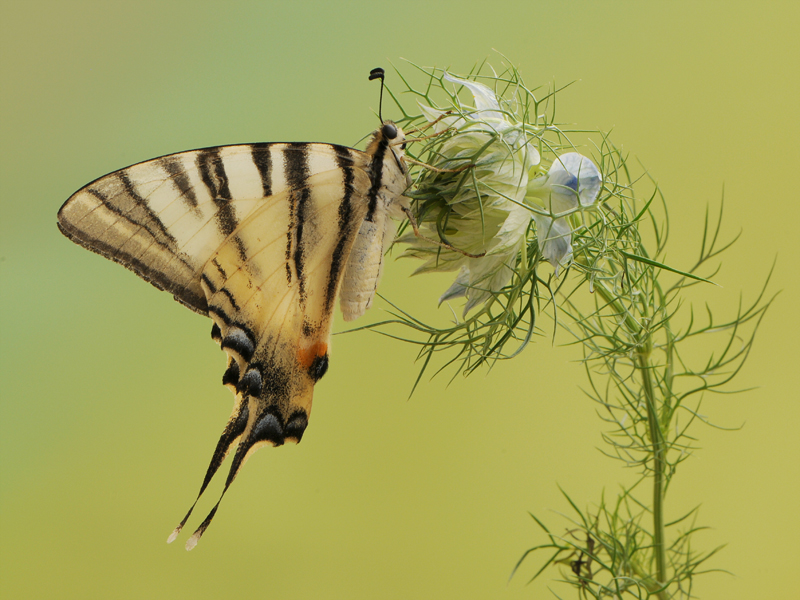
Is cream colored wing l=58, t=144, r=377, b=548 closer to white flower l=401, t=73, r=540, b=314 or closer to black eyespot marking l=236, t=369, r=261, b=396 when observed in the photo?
black eyespot marking l=236, t=369, r=261, b=396

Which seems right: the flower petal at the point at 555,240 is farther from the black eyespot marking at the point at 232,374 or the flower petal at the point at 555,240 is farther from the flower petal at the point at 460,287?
the black eyespot marking at the point at 232,374

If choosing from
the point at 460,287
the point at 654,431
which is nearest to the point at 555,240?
the point at 460,287

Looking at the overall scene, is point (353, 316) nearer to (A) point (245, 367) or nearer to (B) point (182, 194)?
(A) point (245, 367)

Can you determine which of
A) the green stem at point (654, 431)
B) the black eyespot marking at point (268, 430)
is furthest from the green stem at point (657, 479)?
the black eyespot marking at point (268, 430)

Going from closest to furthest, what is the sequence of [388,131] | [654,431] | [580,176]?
[580,176] < [388,131] < [654,431]

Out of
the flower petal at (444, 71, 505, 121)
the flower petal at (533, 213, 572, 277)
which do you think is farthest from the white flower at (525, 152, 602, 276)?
the flower petal at (444, 71, 505, 121)

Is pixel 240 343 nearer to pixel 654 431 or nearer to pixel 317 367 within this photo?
pixel 317 367
